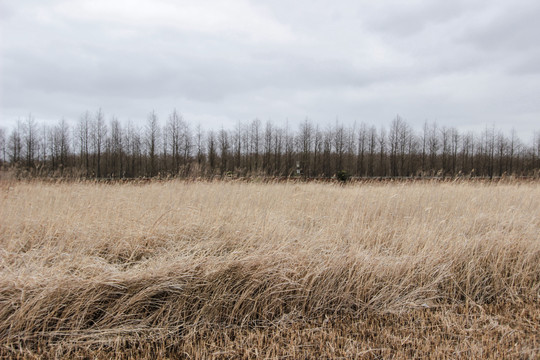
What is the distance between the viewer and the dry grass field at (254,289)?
2.13m

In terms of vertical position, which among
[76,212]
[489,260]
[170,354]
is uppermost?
[76,212]

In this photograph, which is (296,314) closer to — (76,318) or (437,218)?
(76,318)

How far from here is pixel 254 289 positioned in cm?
266

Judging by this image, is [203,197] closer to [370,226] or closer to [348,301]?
[370,226]

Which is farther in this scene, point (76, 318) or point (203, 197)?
point (203, 197)

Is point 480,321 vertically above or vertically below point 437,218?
below

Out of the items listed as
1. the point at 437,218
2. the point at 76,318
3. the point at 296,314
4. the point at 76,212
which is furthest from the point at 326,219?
the point at 76,212

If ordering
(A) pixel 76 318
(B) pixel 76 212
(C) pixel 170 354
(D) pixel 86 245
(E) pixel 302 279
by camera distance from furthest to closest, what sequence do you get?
(B) pixel 76 212
(D) pixel 86 245
(E) pixel 302 279
(A) pixel 76 318
(C) pixel 170 354

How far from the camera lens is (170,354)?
2.04m

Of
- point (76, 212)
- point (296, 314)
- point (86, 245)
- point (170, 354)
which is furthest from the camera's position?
point (76, 212)

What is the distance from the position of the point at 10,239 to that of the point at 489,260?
5929 mm

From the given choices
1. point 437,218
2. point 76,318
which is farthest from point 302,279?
point 437,218

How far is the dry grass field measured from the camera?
2131 millimetres

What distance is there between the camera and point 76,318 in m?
2.30
